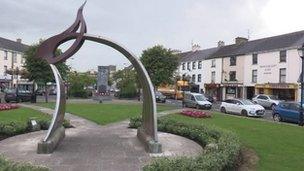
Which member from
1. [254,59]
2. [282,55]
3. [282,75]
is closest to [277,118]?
[282,75]

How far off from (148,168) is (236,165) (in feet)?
10.6

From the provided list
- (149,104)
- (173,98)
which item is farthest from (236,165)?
(173,98)

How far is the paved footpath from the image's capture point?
A: 12031 millimetres

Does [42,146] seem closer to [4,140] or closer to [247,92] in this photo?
[4,140]

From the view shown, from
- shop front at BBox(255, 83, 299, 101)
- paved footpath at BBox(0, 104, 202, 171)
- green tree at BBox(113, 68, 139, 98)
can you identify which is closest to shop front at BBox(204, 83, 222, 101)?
shop front at BBox(255, 83, 299, 101)

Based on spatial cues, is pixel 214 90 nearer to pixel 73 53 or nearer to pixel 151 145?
pixel 73 53

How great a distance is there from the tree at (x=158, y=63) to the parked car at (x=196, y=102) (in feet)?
10.2

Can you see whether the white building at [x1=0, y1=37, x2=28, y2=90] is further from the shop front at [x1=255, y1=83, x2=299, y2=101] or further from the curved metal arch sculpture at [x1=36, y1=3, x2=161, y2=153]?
the curved metal arch sculpture at [x1=36, y1=3, x2=161, y2=153]

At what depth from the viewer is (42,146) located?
44.1 ft

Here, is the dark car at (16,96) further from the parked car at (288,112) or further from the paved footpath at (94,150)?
the paved footpath at (94,150)

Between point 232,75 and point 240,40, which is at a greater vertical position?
point 240,40

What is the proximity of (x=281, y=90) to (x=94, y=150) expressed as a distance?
43.3 metres

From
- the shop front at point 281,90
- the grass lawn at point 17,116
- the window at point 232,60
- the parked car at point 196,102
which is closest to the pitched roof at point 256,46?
the window at point 232,60

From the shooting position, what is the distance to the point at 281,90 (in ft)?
177
